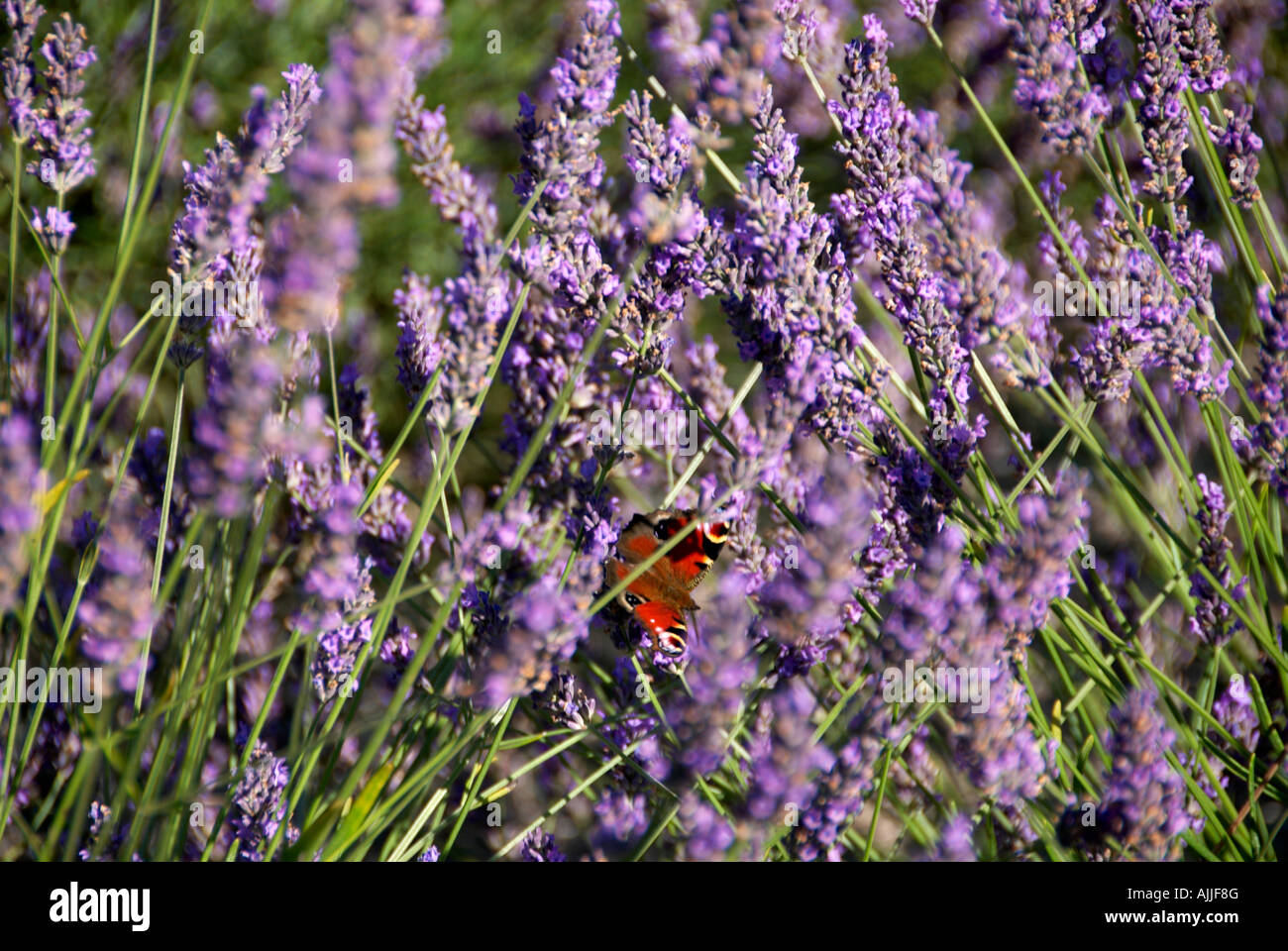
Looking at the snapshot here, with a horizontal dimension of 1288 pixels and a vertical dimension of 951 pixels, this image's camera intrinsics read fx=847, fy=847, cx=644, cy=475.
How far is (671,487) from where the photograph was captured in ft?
3.23

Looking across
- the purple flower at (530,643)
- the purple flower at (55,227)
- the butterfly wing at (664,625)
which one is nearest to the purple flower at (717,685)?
the purple flower at (530,643)

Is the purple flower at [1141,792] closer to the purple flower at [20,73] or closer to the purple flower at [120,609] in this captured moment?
the purple flower at [120,609]

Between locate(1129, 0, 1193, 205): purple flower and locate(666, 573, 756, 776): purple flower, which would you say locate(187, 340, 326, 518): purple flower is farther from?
locate(1129, 0, 1193, 205): purple flower

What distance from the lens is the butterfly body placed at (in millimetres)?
863

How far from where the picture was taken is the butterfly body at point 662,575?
0.86 m

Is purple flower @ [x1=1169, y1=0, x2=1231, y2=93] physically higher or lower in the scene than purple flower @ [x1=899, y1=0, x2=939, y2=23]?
lower

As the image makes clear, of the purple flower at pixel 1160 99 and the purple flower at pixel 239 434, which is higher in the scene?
the purple flower at pixel 1160 99

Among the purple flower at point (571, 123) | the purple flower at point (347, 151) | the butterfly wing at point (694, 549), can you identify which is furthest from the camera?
the butterfly wing at point (694, 549)

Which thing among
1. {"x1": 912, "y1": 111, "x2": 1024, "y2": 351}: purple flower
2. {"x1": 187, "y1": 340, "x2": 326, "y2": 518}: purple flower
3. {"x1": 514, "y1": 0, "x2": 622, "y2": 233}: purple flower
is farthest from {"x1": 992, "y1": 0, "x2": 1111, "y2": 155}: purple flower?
{"x1": 187, "y1": 340, "x2": 326, "y2": 518}: purple flower
